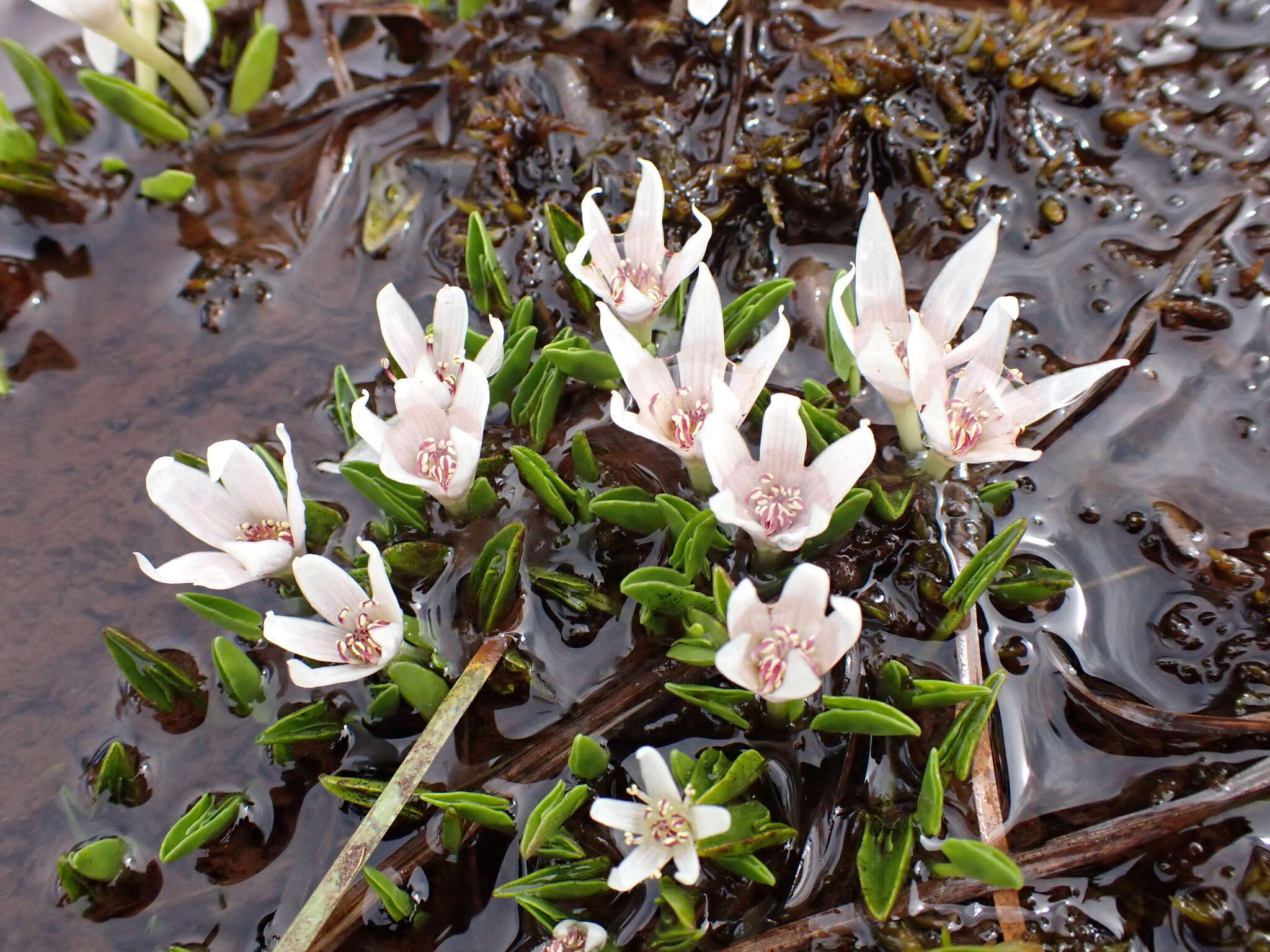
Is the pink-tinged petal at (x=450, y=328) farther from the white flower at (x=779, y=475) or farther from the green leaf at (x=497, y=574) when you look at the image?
the white flower at (x=779, y=475)

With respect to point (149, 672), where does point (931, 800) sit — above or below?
below

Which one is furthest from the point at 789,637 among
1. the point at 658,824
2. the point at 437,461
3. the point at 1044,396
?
the point at 437,461

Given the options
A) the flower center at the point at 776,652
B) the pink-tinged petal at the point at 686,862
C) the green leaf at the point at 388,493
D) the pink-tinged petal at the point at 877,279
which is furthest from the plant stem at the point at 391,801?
the pink-tinged petal at the point at 877,279

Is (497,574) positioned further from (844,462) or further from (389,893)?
(844,462)

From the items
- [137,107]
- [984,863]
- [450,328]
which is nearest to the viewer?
[984,863]

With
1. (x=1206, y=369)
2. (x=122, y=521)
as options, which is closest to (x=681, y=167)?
(x=1206, y=369)

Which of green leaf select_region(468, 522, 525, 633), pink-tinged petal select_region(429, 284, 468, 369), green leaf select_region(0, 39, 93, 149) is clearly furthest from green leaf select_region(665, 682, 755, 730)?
green leaf select_region(0, 39, 93, 149)

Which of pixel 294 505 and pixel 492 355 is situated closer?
pixel 294 505
